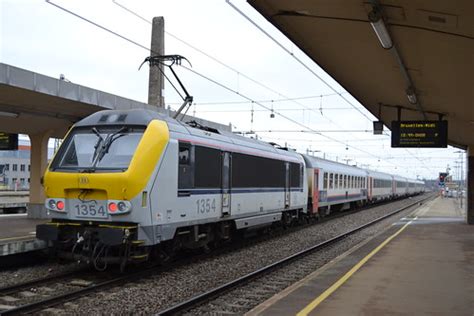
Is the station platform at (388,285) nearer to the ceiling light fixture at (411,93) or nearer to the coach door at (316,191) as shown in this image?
the ceiling light fixture at (411,93)

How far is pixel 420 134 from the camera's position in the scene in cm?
1587

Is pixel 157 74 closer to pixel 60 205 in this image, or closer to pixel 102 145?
pixel 102 145

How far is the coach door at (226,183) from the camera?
1195 centimetres

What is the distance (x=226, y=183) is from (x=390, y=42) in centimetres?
565

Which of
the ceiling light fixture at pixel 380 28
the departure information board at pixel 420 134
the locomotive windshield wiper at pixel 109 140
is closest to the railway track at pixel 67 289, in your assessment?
the locomotive windshield wiper at pixel 109 140

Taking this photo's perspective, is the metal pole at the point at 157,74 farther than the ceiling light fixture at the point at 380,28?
Yes

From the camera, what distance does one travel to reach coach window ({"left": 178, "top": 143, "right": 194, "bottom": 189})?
394 inches

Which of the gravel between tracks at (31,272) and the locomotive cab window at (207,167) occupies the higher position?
the locomotive cab window at (207,167)

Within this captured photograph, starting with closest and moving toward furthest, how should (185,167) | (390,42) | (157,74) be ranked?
1. (390,42)
2. (185,167)
3. (157,74)

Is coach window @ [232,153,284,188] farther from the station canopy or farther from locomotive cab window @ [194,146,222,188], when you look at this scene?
the station canopy

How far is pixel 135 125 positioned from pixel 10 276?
368 cm

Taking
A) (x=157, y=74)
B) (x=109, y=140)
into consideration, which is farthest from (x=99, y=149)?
(x=157, y=74)

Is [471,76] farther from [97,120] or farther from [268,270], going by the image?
[97,120]

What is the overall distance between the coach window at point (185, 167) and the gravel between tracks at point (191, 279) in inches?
70.1
